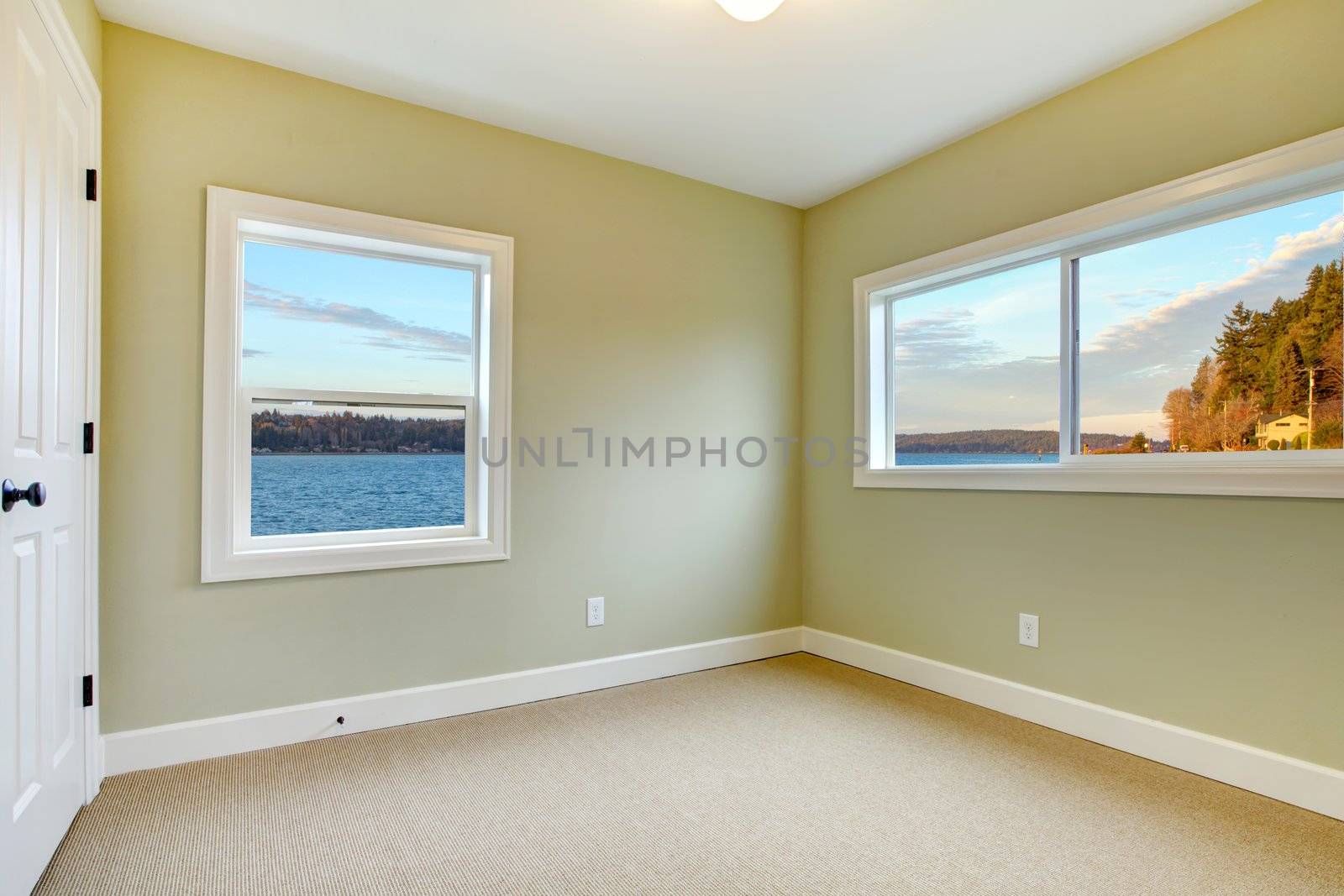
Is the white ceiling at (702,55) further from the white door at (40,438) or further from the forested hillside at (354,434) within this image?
the forested hillside at (354,434)

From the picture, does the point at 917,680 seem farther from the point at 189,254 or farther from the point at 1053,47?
the point at 189,254

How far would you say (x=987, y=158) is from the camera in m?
2.92

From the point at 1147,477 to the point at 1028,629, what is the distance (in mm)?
753

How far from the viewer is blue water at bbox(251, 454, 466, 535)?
8.49 ft

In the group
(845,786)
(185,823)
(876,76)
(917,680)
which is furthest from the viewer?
(917,680)

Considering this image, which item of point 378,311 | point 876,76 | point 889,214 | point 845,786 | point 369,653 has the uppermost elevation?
point 876,76

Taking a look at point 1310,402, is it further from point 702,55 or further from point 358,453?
point 358,453

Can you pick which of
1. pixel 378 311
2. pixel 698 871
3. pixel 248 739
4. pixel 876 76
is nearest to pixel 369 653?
pixel 248 739

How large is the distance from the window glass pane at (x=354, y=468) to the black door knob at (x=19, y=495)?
95 centimetres

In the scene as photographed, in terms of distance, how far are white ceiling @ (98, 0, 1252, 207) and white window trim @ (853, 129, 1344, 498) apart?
1.72ft

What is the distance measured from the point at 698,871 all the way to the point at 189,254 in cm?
253

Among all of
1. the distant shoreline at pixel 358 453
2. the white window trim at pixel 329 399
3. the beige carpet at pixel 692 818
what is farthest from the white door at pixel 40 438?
the distant shoreline at pixel 358 453

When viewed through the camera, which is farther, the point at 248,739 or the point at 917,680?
the point at 917,680

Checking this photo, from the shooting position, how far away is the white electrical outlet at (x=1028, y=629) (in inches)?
107
